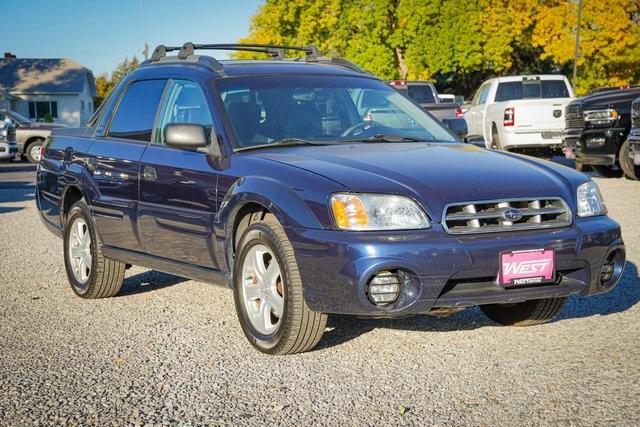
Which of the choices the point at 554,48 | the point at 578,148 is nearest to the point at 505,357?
the point at 578,148

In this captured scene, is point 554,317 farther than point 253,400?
Yes

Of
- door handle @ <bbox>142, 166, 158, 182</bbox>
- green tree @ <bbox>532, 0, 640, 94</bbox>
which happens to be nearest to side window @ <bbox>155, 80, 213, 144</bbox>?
door handle @ <bbox>142, 166, 158, 182</bbox>

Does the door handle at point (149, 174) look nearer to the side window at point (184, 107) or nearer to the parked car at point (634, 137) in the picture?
the side window at point (184, 107)

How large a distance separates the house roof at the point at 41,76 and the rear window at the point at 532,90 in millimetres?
58613

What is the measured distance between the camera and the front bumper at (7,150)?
28.6m

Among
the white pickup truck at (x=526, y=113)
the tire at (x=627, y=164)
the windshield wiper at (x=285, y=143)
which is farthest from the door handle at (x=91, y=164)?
the white pickup truck at (x=526, y=113)

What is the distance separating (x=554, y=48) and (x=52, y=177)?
48.2m

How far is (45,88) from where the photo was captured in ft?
252

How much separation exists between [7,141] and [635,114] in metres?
19.1

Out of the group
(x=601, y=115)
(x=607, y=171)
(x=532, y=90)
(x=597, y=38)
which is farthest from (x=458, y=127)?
(x=597, y=38)

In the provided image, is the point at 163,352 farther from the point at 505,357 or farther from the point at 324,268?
the point at 505,357

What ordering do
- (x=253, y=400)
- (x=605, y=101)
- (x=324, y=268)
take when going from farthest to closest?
(x=605, y=101) < (x=324, y=268) < (x=253, y=400)


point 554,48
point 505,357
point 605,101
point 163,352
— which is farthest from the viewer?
point 554,48

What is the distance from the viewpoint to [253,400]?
459cm
